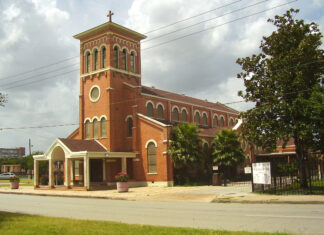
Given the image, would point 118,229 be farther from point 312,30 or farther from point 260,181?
point 312,30

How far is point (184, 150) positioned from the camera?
1364 inches

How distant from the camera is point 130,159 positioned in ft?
130

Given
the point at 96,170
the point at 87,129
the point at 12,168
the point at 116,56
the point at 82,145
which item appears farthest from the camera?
the point at 12,168

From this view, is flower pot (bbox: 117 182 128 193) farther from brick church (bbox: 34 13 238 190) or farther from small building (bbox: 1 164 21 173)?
small building (bbox: 1 164 21 173)

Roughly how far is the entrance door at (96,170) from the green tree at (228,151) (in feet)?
39.9

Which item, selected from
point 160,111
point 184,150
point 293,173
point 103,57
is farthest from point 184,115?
point 293,173

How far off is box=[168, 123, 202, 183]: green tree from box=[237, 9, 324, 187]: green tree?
10975mm

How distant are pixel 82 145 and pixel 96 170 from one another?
3450 mm

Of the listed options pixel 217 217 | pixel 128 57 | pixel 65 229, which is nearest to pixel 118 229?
pixel 65 229

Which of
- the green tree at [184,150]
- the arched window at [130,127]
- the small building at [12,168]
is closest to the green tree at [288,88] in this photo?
the green tree at [184,150]

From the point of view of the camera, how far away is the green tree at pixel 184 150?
3481 centimetres

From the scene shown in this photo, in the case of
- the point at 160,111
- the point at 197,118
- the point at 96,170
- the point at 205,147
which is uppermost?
the point at 160,111

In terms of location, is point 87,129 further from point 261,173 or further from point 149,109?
point 261,173

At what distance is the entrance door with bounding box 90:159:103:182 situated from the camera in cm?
3902
